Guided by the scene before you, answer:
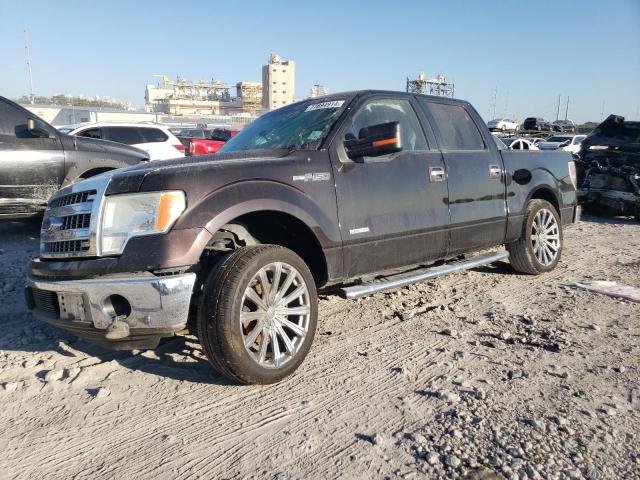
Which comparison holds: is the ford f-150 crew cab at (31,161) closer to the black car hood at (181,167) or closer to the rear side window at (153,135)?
the black car hood at (181,167)

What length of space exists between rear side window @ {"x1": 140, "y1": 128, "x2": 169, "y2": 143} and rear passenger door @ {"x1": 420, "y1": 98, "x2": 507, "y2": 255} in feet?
26.8

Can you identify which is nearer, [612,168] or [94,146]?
[94,146]

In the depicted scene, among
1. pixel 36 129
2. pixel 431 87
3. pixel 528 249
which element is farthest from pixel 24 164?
pixel 431 87

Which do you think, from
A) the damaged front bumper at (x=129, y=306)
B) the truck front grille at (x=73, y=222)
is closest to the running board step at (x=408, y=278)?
the damaged front bumper at (x=129, y=306)

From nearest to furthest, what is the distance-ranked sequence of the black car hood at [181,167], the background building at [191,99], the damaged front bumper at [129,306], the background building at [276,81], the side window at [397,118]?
the damaged front bumper at [129,306], the black car hood at [181,167], the side window at [397,118], the background building at [191,99], the background building at [276,81]

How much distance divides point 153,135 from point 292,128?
8263 millimetres

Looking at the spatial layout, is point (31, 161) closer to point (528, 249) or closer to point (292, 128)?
point (292, 128)

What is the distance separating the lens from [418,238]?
13.0ft

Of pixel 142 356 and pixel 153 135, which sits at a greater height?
pixel 153 135

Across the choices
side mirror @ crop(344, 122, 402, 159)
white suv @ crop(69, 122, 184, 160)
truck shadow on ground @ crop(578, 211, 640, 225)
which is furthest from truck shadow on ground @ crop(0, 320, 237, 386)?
truck shadow on ground @ crop(578, 211, 640, 225)

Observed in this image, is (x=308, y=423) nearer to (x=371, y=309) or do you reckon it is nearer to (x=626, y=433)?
(x=626, y=433)

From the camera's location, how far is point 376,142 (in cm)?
338

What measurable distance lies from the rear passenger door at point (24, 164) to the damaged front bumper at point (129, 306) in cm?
404

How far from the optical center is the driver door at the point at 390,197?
11.6 ft
